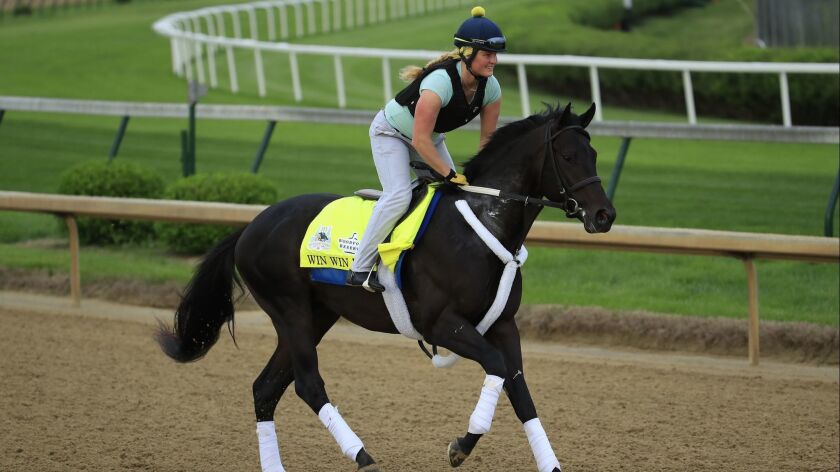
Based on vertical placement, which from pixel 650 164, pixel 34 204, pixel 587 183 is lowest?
pixel 650 164

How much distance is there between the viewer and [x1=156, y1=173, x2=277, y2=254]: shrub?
433 inches

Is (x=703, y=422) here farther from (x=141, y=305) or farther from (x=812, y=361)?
(x=141, y=305)

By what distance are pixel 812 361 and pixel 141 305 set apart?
520cm

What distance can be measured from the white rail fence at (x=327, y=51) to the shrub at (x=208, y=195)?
3.74 m

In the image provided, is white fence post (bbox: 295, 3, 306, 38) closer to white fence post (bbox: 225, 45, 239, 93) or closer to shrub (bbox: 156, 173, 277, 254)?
white fence post (bbox: 225, 45, 239, 93)

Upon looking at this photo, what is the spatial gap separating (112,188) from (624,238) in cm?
508

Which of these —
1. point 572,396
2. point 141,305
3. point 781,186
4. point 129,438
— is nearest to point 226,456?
point 129,438

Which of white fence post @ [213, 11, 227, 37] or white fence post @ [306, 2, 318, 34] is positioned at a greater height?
white fence post @ [213, 11, 227, 37]

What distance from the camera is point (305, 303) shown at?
20.4 ft

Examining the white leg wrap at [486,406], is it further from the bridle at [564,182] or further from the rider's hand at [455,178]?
the rider's hand at [455,178]

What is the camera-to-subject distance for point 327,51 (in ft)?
55.5

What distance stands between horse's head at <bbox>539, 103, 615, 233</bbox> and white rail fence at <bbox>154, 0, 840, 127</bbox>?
24.1ft

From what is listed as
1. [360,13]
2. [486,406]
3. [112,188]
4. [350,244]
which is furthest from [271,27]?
[486,406]

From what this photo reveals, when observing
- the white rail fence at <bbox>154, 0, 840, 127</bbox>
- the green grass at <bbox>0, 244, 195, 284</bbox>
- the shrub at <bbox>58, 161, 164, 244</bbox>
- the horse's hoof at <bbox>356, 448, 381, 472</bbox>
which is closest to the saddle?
the horse's hoof at <bbox>356, 448, 381, 472</bbox>
